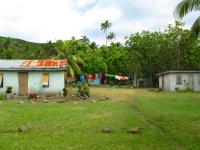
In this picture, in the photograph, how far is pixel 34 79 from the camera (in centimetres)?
3234

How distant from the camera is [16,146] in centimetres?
1078

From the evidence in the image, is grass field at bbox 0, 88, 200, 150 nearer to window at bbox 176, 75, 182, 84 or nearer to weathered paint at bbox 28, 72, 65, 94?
weathered paint at bbox 28, 72, 65, 94

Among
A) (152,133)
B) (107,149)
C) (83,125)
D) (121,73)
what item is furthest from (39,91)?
(121,73)

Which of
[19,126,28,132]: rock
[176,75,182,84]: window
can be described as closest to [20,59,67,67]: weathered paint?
[176,75,182,84]: window

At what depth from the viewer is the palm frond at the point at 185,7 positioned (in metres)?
16.7

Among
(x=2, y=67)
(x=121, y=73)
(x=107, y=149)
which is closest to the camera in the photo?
(x=107, y=149)

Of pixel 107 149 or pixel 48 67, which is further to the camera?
pixel 48 67

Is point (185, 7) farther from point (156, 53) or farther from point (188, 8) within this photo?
point (156, 53)

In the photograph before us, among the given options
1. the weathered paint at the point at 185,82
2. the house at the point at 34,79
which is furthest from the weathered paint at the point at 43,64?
the weathered paint at the point at 185,82

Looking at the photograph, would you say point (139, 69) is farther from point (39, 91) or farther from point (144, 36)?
point (39, 91)

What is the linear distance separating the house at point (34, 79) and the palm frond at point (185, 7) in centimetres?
1593

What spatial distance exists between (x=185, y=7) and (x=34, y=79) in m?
18.2

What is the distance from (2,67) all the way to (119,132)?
67.6ft

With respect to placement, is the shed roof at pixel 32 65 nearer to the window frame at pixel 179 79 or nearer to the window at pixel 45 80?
the window at pixel 45 80
